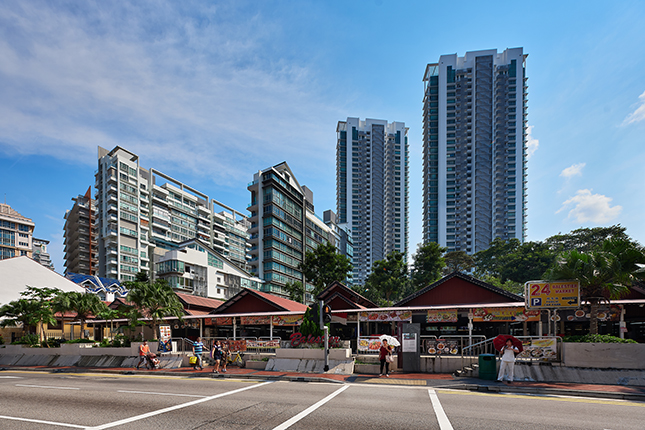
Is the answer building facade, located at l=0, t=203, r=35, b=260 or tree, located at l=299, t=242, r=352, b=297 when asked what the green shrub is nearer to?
tree, located at l=299, t=242, r=352, b=297

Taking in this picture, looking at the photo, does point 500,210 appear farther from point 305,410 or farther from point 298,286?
point 305,410

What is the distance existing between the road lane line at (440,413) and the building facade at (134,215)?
86888 millimetres

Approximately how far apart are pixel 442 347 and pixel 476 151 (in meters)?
130

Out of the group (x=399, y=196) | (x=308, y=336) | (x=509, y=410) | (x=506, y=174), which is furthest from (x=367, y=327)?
(x=399, y=196)

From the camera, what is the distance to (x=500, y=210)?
132000 millimetres

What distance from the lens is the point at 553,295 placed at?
18.1m

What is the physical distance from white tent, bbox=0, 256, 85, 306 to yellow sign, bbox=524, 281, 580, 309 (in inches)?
1829

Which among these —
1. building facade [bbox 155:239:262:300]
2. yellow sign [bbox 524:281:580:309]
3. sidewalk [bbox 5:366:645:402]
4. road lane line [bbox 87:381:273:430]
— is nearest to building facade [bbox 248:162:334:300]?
building facade [bbox 155:239:262:300]

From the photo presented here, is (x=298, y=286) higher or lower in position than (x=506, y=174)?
lower

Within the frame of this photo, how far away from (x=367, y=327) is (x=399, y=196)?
159m

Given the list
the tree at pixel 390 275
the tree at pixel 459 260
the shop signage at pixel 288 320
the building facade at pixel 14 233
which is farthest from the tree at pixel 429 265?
the building facade at pixel 14 233

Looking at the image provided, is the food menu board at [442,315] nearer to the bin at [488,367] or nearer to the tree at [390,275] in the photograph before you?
the bin at [488,367]

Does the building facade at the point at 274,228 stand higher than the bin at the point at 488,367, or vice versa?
the building facade at the point at 274,228

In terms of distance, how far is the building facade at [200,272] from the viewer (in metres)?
69.5
